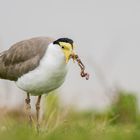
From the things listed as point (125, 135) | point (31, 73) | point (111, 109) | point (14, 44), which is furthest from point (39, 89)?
point (111, 109)

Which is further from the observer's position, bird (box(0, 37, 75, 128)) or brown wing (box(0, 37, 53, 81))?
brown wing (box(0, 37, 53, 81))

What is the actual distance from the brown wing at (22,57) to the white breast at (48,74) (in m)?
0.12

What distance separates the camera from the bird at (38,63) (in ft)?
35.3

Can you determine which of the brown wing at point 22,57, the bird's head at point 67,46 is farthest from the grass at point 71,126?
the bird's head at point 67,46

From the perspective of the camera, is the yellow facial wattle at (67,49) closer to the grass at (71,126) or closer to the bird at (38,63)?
the bird at (38,63)

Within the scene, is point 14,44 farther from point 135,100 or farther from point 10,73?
point 135,100

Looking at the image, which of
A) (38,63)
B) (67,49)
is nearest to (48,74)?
(38,63)

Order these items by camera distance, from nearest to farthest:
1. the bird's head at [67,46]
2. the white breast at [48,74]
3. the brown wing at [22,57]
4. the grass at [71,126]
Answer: the grass at [71,126], the bird's head at [67,46], the white breast at [48,74], the brown wing at [22,57]

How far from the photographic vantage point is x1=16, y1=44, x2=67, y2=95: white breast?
10789 mm

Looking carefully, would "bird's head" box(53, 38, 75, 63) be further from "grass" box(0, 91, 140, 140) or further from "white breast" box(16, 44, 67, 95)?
"grass" box(0, 91, 140, 140)

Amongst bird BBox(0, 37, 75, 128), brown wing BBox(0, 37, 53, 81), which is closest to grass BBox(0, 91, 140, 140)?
bird BBox(0, 37, 75, 128)

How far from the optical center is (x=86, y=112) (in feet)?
64.1

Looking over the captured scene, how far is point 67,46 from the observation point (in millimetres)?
10680

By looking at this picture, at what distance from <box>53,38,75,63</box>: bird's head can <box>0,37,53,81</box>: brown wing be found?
0.38 metres
